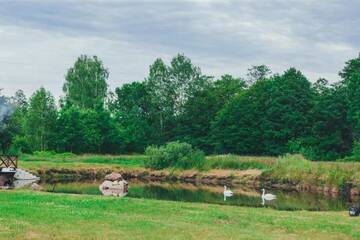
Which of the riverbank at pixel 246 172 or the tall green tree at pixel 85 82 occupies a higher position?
the tall green tree at pixel 85 82

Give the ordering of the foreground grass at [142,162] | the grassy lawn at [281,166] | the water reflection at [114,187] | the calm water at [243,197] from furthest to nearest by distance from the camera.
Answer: the foreground grass at [142,162], the grassy lawn at [281,166], the water reflection at [114,187], the calm water at [243,197]

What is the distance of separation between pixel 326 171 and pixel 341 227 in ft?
121

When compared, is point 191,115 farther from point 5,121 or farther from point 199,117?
point 5,121

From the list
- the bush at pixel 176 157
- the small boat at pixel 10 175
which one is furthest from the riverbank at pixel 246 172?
the small boat at pixel 10 175

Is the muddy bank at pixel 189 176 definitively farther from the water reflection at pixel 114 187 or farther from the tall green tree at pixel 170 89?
the tall green tree at pixel 170 89

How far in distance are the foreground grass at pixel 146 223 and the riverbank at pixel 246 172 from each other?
2889 cm

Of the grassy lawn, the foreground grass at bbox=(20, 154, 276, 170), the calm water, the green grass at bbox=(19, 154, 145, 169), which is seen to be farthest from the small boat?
the foreground grass at bbox=(20, 154, 276, 170)

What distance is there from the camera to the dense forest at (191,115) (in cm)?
8831

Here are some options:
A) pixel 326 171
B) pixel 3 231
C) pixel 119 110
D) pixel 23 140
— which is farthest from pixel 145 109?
pixel 3 231

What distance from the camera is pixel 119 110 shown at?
420ft

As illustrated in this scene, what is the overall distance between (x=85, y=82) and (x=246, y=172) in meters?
59.5

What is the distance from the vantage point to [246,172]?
236 ft

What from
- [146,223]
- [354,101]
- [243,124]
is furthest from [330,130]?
[146,223]

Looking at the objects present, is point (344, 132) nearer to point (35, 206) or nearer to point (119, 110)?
point (119, 110)
